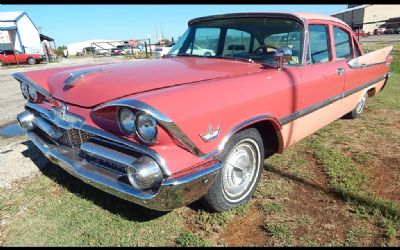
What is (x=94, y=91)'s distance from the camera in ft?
8.64

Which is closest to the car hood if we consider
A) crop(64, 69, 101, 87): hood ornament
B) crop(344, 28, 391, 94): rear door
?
crop(64, 69, 101, 87): hood ornament

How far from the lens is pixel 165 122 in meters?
2.10

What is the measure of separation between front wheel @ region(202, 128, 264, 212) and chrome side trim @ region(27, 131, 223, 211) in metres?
0.17

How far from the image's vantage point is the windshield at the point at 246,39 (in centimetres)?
347

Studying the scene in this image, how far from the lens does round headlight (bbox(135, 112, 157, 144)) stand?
2150 mm

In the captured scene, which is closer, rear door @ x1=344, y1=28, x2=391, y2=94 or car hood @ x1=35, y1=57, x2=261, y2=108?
car hood @ x1=35, y1=57, x2=261, y2=108

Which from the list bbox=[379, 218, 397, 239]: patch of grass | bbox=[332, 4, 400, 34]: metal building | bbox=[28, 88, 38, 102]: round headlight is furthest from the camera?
bbox=[332, 4, 400, 34]: metal building

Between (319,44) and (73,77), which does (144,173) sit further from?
(319,44)

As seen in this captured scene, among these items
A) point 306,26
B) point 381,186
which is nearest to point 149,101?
point 306,26

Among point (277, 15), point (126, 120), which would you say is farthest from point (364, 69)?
point (126, 120)

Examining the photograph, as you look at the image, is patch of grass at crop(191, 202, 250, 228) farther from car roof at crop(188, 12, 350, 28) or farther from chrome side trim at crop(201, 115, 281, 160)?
car roof at crop(188, 12, 350, 28)

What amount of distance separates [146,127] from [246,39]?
191 centimetres

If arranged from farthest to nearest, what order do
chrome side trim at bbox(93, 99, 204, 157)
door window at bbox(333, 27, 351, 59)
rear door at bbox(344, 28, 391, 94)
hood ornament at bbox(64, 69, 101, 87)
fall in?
rear door at bbox(344, 28, 391, 94) → door window at bbox(333, 27, 351, 59) → hood ornament at bbox(64, 69, 101, 87) → chrome side trim at bbox(93, 99, 204, 157)

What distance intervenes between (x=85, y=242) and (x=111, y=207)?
473 mm
